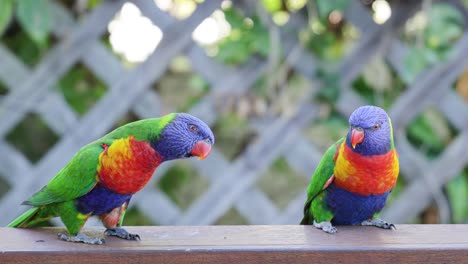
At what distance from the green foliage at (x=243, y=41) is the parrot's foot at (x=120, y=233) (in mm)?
1156

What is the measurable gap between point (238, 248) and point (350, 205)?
0.49 m

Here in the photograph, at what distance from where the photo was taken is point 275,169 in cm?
294

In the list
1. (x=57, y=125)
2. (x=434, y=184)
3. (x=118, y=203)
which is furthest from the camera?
(x=434, y=184)

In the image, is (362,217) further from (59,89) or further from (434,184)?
(59,89)

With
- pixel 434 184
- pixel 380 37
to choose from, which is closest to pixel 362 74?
pixel 380 37

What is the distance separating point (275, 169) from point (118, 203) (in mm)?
1638

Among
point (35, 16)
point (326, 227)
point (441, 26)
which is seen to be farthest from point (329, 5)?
point (326, 227)

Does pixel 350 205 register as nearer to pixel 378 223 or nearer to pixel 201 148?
pixel 378 223

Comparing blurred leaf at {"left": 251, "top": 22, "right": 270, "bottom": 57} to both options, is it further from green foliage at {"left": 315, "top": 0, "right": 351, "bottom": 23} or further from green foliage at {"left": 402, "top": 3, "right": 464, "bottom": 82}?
green foliage at {"left": 402, "top": 3, "right": 464, "bottom": 82}

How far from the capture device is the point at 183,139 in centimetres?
127

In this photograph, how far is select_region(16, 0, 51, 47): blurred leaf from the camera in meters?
2.21

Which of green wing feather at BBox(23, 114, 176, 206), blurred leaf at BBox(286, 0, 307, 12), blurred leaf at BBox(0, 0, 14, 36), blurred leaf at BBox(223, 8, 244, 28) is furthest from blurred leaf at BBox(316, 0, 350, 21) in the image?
green wing feather at BBox(23, 114, 176, 206)

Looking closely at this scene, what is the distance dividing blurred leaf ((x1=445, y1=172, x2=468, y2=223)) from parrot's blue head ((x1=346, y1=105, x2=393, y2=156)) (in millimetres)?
1174
